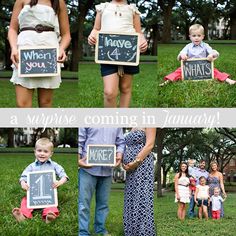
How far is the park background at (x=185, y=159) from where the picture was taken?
183 inches

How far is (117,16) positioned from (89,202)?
1.47 m

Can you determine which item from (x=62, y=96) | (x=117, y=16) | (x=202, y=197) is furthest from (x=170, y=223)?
(x=117, y=16)

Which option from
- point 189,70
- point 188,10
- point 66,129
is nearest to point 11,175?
point 66,129

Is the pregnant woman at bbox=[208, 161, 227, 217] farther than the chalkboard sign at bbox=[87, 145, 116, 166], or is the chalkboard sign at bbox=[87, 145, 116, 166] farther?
the pregnant woman at bbox=[208, 161, 227, 217]

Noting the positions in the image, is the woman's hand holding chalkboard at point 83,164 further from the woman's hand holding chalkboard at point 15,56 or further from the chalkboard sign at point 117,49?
the woman's hand holding chalkboard at point 15,56

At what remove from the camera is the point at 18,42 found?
13.5ft

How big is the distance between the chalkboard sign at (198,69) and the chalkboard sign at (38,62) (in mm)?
1238

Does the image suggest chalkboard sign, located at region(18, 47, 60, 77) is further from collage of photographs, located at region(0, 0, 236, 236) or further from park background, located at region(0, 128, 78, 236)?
park background, located at region(0, 128, 78, 236)

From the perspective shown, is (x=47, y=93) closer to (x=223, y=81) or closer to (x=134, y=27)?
(x=134, y=27)

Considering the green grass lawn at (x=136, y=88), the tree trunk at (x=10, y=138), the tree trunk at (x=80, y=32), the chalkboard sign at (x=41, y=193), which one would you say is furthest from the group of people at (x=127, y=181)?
the tree trunk at (x=80, y=32)

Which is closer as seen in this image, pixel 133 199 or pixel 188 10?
pixel 133 199

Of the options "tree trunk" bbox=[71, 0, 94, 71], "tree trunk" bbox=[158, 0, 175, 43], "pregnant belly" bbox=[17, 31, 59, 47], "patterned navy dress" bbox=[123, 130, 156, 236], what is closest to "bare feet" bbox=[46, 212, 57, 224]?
"patterned navy dress" bbox=[123, 130, 156, 236]

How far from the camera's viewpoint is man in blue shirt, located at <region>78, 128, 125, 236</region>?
14.3 feet

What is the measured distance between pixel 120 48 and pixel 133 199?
1184mm
